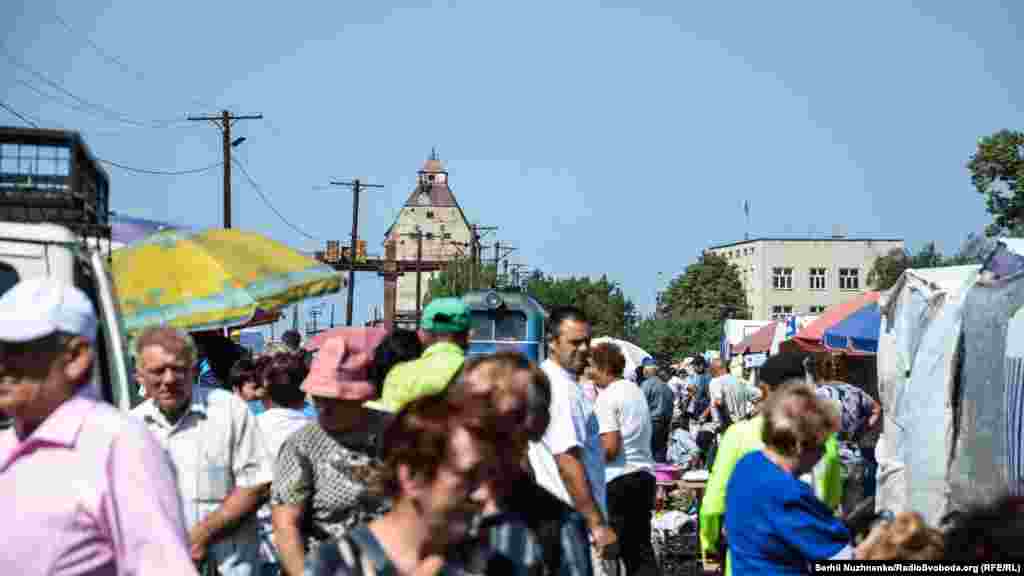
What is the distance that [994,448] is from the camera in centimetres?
915

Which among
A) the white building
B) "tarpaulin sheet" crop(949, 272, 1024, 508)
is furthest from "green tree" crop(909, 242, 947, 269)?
"tarpaulin sheet" crop(949, 272, 1024, 508)

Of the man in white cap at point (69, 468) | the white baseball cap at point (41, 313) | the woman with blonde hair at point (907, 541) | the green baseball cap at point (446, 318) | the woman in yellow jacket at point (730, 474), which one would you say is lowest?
the woman in yellow jacket at point (730, 474)

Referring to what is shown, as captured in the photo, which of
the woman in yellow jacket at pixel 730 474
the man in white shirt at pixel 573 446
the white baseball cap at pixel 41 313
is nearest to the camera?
the white baseball cap at pixel 41 313

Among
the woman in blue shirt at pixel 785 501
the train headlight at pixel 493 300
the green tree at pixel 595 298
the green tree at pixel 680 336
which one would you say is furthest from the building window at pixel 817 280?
the woman in blue shirt at pixel 785 501

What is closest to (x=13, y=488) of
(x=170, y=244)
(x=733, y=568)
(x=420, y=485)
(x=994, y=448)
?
(x=420, y=485)

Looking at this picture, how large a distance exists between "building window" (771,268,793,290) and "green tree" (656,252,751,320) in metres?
28.5

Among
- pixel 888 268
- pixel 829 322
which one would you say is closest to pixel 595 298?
pixel 888 268

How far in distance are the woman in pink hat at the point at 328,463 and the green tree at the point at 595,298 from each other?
10607 cm

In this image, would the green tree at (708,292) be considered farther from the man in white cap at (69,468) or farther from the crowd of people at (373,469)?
the man in white cap at (69,468)

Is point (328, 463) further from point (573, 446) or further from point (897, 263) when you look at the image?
point (897, 263)

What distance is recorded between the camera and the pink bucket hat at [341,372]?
5.19m

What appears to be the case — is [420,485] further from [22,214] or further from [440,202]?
[440,202]

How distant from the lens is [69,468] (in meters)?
3.47

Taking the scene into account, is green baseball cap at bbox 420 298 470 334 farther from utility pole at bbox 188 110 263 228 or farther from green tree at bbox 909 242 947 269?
green tree at bbox 909 242 947 269
